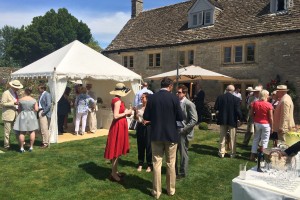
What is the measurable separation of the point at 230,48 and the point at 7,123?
43.8 ft

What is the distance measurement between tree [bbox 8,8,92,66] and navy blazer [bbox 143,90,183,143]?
58627 mm

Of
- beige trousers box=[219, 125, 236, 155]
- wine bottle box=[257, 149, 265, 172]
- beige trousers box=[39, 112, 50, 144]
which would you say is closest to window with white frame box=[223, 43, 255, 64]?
beige trousers box=[219, 125, 236, 155]

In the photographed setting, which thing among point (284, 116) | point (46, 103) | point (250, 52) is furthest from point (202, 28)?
point (284, 116)

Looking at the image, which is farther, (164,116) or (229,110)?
(229,110)

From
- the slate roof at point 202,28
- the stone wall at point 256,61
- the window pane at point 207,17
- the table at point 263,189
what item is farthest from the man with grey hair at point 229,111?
the window pane at point 207,17

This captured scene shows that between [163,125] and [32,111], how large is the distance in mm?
4538

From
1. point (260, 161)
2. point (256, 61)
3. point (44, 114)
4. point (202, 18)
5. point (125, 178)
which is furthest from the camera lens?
point (202, 18)

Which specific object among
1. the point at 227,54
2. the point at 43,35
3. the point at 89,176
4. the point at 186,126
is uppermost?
the point at 43,35

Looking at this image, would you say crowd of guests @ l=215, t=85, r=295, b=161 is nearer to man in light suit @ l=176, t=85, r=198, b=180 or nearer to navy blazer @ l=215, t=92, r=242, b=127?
navy blazer @ l=215, t=92, r=242, b=127

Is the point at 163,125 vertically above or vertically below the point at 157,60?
below

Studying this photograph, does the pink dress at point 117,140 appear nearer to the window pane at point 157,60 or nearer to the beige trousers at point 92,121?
the beige trousers at point 92,121

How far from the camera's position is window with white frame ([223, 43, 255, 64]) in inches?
639

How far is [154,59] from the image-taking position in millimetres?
20516

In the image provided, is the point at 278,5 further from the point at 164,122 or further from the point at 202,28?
the point at 164,122
